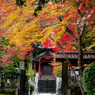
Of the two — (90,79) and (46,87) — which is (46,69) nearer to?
(46,87)

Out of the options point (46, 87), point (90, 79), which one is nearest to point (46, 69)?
point (46, 87)

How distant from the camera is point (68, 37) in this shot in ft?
37.4

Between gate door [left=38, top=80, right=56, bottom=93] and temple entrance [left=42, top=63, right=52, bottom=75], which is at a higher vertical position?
temple entrance [left=42, top=63, right=52, bottom=75]

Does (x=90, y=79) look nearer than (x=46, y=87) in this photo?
Yes

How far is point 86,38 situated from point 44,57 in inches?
575

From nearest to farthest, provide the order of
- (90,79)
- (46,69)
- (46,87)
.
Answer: (90,79), (46,87), (46,69)

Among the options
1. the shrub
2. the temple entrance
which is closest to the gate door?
the temple entrance

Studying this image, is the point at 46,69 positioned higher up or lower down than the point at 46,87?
higher up

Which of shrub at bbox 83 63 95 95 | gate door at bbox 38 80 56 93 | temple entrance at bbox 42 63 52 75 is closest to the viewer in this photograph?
shrub at bbox 83 63 95 95

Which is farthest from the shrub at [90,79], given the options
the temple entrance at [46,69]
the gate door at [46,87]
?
Result: the temple entrance at [46,69]

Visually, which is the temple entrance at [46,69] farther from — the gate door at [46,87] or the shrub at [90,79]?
the shrub at [90,79]

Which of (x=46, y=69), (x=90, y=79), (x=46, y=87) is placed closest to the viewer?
(x=90, y=79)

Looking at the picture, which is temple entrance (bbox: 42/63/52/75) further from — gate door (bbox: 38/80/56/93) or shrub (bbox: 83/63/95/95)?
shrub (bbox: 83/63/95/95)

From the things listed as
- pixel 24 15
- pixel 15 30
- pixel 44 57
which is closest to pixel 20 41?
pixel 15 30
